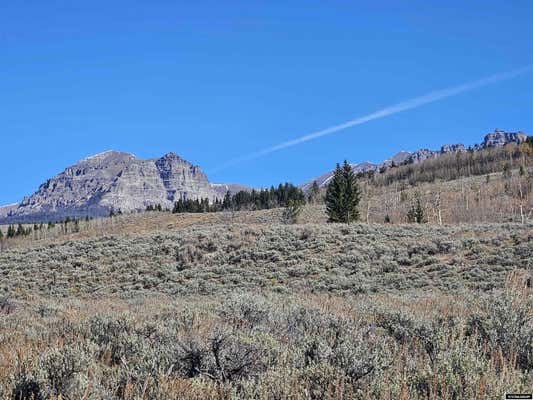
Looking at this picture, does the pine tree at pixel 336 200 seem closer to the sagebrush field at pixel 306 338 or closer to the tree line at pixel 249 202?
the sagebrush field at pixel 306 338

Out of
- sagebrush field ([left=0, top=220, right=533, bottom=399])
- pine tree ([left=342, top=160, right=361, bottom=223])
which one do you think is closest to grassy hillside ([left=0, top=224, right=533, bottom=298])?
sagebrush field ([left=0, top=220, right=533, bottom=399])

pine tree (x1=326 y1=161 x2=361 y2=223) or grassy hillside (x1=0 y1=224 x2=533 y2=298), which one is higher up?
pine tree (x1=326 y1=161 x2=361 y2=223)

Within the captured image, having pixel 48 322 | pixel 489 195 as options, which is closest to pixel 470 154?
pixel 489 195

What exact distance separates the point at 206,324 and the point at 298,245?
17720 millimetres

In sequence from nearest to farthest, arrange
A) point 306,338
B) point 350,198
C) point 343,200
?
point 306,338 < point 343,200 < point 350,198

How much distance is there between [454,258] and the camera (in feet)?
63.0

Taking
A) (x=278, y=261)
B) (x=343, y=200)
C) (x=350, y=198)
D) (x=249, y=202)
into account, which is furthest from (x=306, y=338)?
(x=249, y=202)

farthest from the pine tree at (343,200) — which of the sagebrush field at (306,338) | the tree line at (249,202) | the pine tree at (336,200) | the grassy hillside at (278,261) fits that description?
the tree line at (249,202)

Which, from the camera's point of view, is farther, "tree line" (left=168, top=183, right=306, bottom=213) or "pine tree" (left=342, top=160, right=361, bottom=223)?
"tree line" (left=168, top=183, right=306, bottom=213)

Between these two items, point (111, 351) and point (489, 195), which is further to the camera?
point (489, 195)

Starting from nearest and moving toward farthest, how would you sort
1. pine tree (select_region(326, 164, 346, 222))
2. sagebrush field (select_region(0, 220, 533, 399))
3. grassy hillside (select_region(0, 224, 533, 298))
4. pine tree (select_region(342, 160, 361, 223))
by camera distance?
1. sagebrush field (select_region(0, 220, 533, 399))
2. grassy hillside (select_region(0, 224, 533, 298))
3. pine tree (select_region(326, 164, 346, 222))
4. pine tree (select_region(342, 160, 361, 223))

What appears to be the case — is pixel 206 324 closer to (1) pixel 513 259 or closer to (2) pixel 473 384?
(2) pixel 473 384

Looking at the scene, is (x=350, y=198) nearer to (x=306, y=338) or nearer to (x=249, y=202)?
(x=306, y=338)

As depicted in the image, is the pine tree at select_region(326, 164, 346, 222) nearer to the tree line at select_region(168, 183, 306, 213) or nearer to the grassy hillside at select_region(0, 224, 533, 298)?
the grassy hillside at select_region(0, 224, 533, 298)
